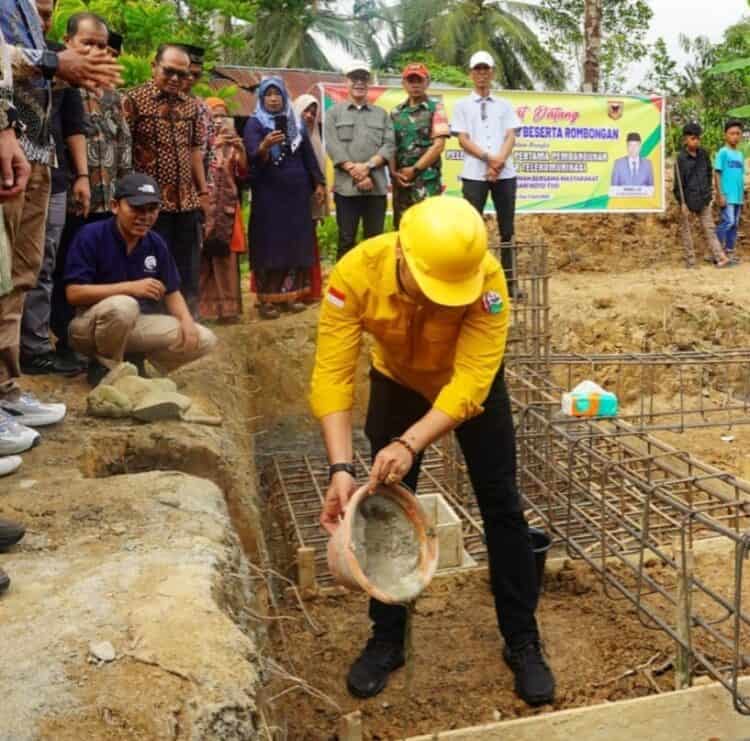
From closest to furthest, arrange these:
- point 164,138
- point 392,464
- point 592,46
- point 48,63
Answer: point 392,464, point 48,63, point 164,138, point 592,46

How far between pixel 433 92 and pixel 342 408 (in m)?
6.58

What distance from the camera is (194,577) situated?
2.24 m

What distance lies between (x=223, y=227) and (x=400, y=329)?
4.10m

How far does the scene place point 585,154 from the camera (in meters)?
9.58

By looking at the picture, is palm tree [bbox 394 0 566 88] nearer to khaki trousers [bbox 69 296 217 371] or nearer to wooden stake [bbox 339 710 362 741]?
khaki trousers [bbox 69 296 217 371]

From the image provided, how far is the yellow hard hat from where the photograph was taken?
2.36 metres

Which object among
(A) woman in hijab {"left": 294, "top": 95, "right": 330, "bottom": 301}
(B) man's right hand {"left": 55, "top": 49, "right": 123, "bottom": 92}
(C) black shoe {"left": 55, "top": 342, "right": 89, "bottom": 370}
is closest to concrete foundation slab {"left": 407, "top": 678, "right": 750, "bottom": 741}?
(B) man's right hand {"left": 55, "top": 49, "right": 123, "bottom": 92}

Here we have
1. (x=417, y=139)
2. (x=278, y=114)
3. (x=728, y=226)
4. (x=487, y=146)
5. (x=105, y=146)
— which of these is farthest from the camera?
(x=728, y=226)

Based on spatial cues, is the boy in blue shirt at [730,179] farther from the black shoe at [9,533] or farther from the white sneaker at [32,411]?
the black shoe at [9,533]

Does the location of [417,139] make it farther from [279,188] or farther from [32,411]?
[32,411]

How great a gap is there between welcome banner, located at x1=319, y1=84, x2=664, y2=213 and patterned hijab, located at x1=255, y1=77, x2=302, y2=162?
278 centimetres

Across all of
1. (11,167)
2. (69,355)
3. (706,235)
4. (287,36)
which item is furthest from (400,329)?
(287,36)

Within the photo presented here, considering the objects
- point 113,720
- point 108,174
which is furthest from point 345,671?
point 108,174

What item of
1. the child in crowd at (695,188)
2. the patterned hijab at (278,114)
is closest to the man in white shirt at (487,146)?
the patterned hijab at (278,114)
